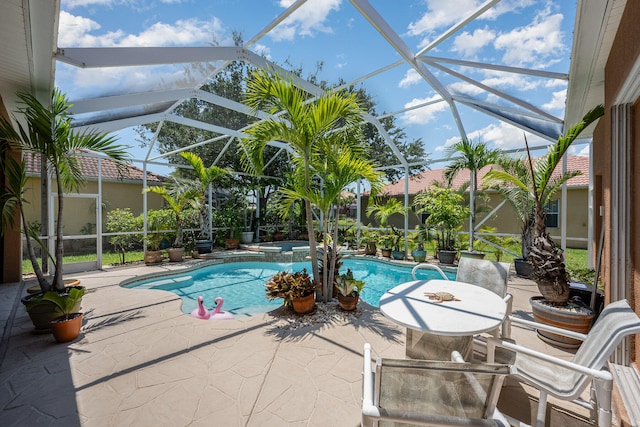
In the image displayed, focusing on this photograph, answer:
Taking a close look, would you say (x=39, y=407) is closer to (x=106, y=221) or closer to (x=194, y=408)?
(x=194, y=408)

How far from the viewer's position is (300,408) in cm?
245

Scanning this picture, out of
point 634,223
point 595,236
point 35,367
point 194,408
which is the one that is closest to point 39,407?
point 35,367

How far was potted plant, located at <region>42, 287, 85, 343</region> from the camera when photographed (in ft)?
12.0

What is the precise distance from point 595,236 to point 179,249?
11261 mm

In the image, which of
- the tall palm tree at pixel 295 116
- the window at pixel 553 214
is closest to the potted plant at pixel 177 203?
the tall palm tree at pixel 295 116

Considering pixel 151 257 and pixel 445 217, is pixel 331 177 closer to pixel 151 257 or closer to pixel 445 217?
pixel 445 217

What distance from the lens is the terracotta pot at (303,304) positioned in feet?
15.0

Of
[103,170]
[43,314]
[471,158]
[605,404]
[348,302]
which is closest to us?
[605,404]

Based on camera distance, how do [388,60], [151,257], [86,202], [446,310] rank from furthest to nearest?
1. [151,257]
2. [86,202]
3. [388,60]
4. [446,310]

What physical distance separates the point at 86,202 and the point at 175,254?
294 centimetres

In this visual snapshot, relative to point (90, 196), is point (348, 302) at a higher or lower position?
lower

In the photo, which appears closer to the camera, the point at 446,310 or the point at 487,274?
the point at 446,310

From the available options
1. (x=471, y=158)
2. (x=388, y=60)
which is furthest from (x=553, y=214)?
(x=388, y=60)

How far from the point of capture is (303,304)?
4605mm
